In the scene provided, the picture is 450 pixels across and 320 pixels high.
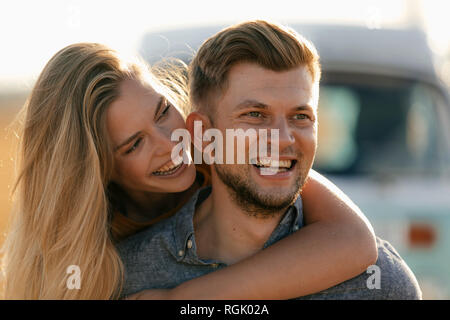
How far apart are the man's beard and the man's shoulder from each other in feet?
1.35

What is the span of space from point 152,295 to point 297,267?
2.08ft

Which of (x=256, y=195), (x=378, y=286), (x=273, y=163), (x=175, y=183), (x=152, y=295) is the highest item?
(x=273, y=163)

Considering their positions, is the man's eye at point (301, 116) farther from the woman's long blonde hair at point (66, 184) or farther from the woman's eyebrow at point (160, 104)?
the woman's long blonde hair at point (66, 184)

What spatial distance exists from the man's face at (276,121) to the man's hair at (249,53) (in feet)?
0.14

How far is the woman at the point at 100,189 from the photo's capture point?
3051 millimetres

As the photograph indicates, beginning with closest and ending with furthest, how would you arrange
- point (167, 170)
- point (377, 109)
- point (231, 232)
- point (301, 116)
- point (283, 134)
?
point (283, 134) < point (301, 116) < point (231, 232) < point (167, 170) < point (377, 109)

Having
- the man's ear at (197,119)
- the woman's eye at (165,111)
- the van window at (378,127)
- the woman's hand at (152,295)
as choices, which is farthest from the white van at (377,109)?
the woman's hand at (152,295)

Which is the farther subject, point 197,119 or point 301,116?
point 197,119

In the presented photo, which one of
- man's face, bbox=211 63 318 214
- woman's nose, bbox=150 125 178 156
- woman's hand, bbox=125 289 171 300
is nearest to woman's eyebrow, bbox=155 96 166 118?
woman's nose, bbox=150 125 178 156

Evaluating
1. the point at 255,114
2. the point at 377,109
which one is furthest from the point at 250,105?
the point at 377,109

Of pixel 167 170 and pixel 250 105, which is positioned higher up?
pixel 250 105

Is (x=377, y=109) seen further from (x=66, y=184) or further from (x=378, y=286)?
(x=66, y=184)

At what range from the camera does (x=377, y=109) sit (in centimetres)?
597
